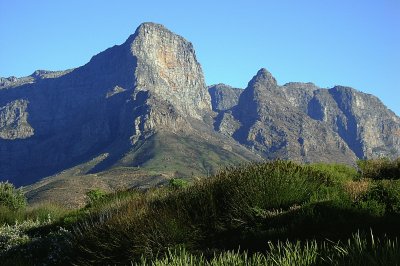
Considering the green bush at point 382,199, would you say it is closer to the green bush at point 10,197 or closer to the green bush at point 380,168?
the green bush at point 380,168

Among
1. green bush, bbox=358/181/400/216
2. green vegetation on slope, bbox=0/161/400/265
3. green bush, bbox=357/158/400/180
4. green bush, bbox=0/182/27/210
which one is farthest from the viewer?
green bush, bbox=0/182/27/210

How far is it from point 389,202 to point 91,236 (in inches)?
244

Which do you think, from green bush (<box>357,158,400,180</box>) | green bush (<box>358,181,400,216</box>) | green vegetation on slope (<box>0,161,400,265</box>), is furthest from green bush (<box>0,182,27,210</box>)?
green bush (<box>358,181,400,216</box>)

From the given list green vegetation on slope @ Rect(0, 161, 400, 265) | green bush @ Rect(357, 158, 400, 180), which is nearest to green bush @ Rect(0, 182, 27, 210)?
green vegetation on slope @ Rect(0, 161, 400, 265)

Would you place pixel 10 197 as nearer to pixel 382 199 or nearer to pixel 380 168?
pixel 380 168

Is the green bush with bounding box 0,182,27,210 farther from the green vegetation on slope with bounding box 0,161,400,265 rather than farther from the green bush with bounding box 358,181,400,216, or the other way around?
the green bush with bounding box 358,181,400,216

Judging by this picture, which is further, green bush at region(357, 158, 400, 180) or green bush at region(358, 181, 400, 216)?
green bush at region(357, 158, 400, 180)

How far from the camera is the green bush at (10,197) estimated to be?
26.8 metres

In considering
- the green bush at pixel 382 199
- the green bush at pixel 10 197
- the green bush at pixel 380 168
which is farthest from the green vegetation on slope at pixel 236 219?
the green bush at pixel 10 197

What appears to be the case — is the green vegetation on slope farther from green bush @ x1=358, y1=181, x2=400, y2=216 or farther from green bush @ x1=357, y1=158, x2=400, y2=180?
green bush @ x1=357, y1=158, x2=400, y2=180

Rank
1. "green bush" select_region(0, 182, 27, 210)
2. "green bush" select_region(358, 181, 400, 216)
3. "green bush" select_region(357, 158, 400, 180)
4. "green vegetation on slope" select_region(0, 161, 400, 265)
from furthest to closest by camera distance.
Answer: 1. "green bush" select_region(0, 182, 27, 210)
2. "green bush" select_region(357, 158, 400, 180)
3. "green bush" select_region(358, 181, 400, 216)
4. "green vegetation on slope" select_region(0, 161, 400, 265)

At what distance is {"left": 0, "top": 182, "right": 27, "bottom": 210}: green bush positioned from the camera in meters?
26.8

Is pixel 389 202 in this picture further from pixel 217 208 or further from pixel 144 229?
pixel 144 229

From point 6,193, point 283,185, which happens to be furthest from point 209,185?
point 6,193
